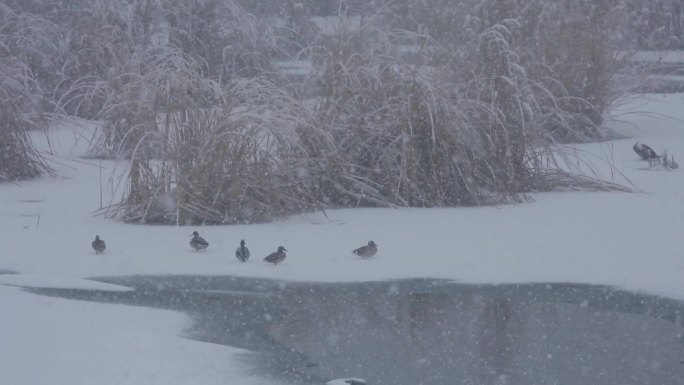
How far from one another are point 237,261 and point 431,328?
7.39ft

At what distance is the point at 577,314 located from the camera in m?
7.21

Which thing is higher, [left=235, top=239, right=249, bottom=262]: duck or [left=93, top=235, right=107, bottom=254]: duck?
[left=235, top=239, right=249, bottom=262]: duck

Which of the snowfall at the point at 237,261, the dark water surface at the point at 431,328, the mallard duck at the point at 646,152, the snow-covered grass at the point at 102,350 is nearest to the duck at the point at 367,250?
the snowfall at the point at 237,261

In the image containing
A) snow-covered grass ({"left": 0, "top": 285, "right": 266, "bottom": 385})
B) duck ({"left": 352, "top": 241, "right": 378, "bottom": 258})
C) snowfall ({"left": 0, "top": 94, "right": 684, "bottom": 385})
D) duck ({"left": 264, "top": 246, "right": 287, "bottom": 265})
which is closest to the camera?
snow-covered grass ({"left": 0, "top": 285, "right": 266, "bottom": 385})

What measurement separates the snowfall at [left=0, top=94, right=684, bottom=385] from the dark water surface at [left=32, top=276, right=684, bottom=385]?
227 mm

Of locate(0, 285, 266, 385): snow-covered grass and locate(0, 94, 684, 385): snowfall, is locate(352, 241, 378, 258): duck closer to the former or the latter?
locate(0, 94, 684, 385): snowfall

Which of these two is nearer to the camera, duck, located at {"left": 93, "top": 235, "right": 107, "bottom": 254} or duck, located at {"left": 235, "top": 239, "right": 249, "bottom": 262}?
duck, located at {"left": 235, "top": 239, "right": 249, "bottom": 262}

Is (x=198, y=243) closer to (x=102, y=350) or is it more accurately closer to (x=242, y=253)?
(x=242, y=253)

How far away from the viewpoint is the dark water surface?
598 centimetres

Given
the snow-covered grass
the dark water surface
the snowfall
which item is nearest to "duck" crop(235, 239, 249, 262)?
the snowfall

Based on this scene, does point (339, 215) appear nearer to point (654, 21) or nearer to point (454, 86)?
point (454, 86)

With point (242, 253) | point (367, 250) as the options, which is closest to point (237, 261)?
point (242, 253)

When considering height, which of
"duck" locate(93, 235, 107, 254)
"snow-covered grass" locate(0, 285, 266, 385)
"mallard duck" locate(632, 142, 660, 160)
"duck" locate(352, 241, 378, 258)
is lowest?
"snow-covered grass" locate(0, 285, 266, 385)

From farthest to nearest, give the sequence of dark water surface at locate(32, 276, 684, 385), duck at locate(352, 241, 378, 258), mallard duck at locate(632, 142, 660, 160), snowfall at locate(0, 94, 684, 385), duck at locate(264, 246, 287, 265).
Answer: mallard duck at locate(632, 142, 660, 160), duck at locate(352, 241, 378, 258), duck at locate(264, 246, 287, 265), dark water surface at locate(32, 276, 684, 385), snowfall at locate(0, 94, 684, 385)
